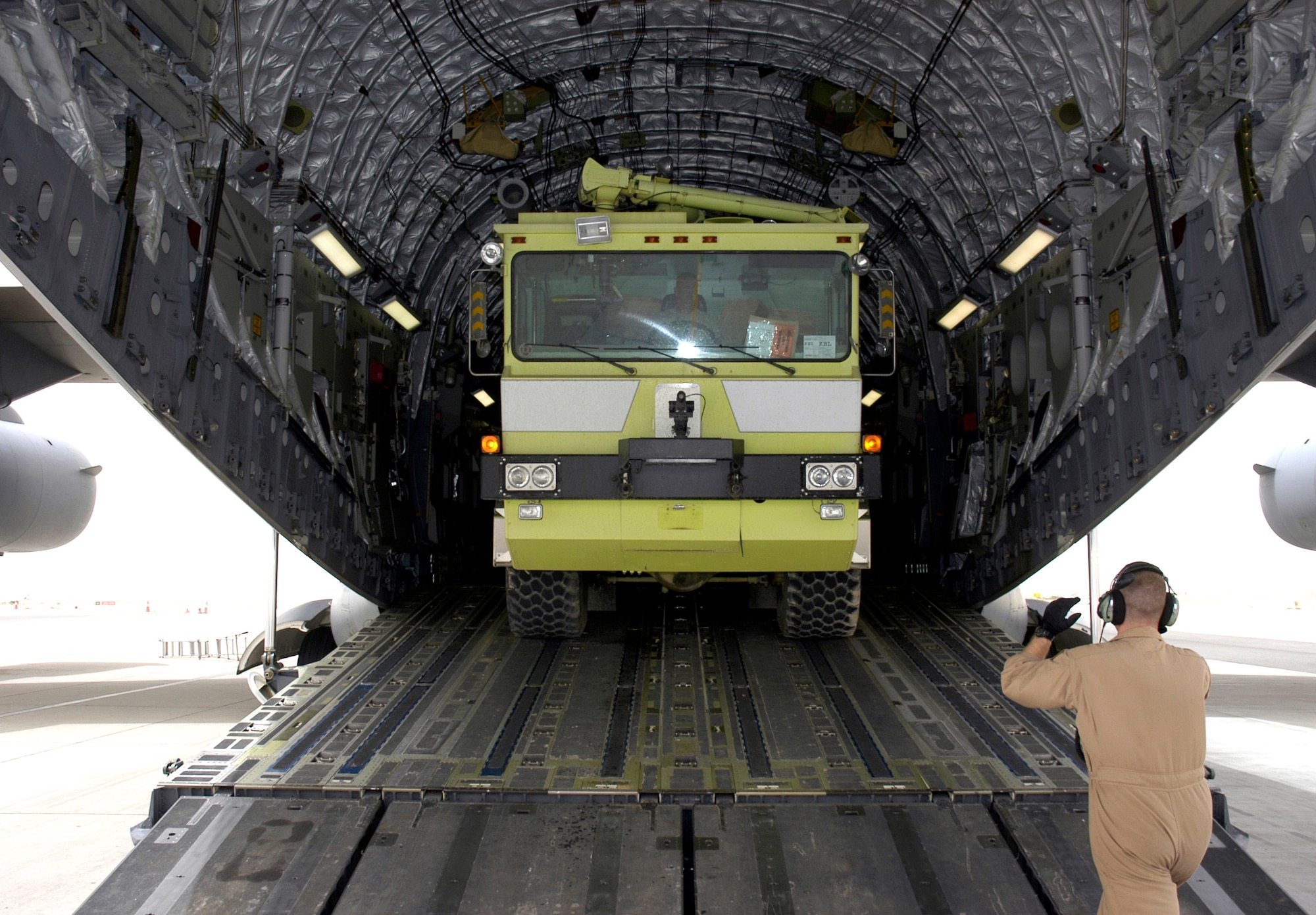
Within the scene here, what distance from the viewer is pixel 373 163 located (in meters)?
7.71

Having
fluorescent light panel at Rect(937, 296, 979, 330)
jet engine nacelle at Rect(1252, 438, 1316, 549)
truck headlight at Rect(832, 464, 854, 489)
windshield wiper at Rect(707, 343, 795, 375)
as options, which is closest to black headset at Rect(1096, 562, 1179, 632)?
truck headlight at Rect(832, 464, 854, 489)

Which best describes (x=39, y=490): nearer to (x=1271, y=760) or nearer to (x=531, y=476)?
(x=531, y=476)

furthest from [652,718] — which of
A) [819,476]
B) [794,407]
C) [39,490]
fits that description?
[39,490]

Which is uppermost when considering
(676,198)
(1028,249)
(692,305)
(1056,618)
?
(676,198)

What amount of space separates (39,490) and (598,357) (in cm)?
854

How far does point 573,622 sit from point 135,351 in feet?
11.4

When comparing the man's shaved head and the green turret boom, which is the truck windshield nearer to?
the green turret boom

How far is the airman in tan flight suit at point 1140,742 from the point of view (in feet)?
9.55

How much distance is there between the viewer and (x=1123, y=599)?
3191 mm

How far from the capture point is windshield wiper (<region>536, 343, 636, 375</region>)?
5.84 m

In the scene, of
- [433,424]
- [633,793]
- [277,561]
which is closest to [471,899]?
[633,793]

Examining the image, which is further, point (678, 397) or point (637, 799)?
point (678, 397)

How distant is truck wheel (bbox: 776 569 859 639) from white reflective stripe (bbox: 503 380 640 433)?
194cm

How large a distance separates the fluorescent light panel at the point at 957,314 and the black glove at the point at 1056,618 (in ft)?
19.3
